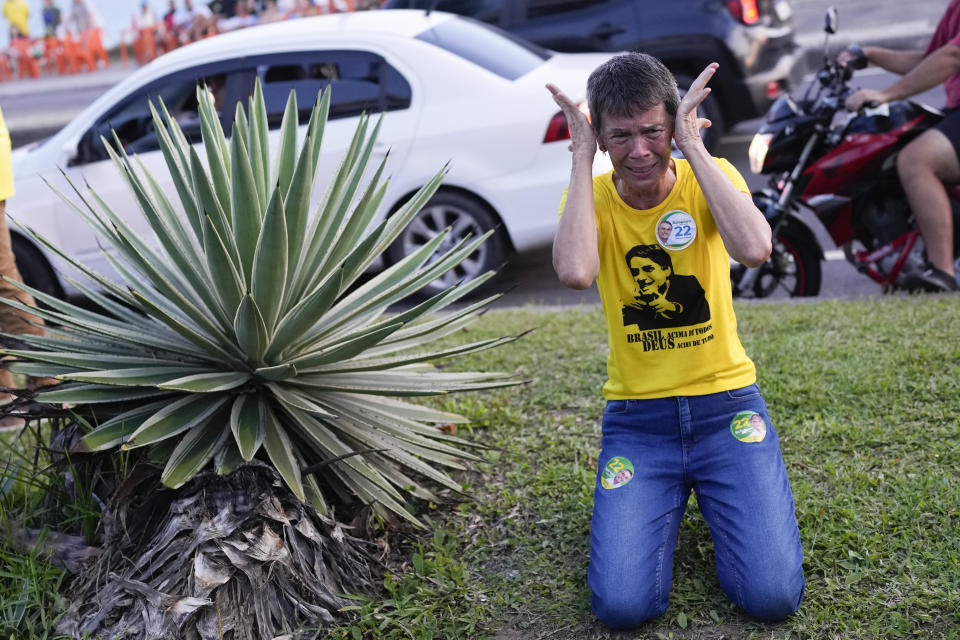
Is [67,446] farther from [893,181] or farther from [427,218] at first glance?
[893,181]

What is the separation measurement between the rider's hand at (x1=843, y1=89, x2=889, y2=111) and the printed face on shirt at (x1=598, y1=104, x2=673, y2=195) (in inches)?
108

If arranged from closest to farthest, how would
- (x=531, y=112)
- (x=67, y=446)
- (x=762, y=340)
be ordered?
(x=67, y=446), (x=762, y=340), (x=531, y=112)

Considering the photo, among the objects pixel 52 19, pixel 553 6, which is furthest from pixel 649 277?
pixel 52 19

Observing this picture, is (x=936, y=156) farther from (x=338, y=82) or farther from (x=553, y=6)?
(x=553, y=6)

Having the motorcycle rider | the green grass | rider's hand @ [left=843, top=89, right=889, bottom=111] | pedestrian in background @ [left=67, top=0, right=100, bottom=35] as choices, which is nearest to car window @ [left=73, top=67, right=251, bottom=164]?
the green grass

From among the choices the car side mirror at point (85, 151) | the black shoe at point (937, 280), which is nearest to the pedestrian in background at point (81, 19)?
the car side mirror at point (85, 151)

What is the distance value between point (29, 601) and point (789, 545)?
235cm

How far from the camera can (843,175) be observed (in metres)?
5.34

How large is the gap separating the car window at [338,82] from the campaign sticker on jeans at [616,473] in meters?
4.04

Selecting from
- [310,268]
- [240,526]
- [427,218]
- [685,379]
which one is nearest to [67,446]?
[240,526]

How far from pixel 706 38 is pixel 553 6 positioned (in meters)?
1.45

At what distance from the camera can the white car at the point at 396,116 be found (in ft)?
21.0

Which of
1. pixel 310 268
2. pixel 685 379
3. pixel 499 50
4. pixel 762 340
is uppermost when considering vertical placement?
pixel 499 50

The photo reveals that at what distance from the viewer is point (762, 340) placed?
475cm
